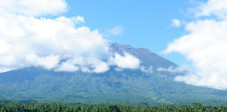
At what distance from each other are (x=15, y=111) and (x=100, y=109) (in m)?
34.8

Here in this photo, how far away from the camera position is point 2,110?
111812 millimetres

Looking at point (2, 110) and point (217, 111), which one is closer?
point (217, 111)

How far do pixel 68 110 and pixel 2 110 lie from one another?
1046 inches

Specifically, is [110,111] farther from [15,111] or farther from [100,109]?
[15,111]

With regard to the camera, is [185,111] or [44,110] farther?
[44,110]

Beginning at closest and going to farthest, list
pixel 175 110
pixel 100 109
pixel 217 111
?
pixel 217 111
pixel 175 110
pixel 100 109

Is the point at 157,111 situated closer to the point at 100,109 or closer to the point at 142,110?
the point at 142,110

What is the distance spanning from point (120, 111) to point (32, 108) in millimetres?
37566

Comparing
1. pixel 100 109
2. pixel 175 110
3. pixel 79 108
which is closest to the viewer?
pixel 175 110

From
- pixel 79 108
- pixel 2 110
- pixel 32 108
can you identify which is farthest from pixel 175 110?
pixel 2 110

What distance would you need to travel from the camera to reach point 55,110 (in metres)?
126

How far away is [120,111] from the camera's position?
122 metres

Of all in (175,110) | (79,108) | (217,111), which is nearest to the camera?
(217,111)

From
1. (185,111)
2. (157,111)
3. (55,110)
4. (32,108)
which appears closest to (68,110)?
(55,110)
